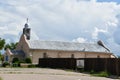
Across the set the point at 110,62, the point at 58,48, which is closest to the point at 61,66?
the point at 110,62

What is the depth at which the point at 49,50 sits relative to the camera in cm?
7969

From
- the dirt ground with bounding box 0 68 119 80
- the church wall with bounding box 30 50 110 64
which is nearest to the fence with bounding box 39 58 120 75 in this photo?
the dirt ground with bounding box 0 68 119 80

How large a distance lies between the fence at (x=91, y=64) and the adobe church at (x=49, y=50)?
15.4 meters

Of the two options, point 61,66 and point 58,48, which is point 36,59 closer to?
point 58,48

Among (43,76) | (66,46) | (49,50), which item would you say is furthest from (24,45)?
(43,76)

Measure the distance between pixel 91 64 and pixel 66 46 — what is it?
3969 cm

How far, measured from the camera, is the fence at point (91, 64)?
38.2m

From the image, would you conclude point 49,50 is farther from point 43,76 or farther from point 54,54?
point 43,76

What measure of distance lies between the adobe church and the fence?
15.4 metres

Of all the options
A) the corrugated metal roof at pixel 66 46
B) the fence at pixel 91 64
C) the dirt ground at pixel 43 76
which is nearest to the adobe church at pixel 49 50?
the corrugated metal roof at pixel 66 46

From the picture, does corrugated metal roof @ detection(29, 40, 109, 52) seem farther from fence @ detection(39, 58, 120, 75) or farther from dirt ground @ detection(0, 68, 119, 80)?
dirt ground @ detection(0, 68, 119, 80)

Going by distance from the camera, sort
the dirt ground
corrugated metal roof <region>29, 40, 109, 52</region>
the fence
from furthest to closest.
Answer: corrugated metal roof <region>29, 40, 109, 52</region>, the fence, the dirt ground

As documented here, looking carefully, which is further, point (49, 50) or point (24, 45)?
point (24, 45)

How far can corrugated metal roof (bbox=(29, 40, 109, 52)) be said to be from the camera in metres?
79.9
